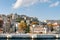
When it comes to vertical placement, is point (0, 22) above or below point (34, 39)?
above

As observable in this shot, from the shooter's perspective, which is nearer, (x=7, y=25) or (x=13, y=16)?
(x=7, y=25)

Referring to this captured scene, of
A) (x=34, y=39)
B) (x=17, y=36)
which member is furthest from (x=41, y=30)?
(x=34, y=39)

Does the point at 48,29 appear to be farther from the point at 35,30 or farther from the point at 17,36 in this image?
the point at 17,36

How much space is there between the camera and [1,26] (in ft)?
195

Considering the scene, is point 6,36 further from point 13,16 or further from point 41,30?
point 13,16

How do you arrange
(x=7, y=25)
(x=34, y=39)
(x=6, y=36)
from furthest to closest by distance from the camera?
(x=7, y=25) < (x=6, y=36) < (x=34, y=39)

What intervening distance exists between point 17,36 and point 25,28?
1773cm

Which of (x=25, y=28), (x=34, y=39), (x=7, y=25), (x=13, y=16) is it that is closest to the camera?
(x=34, y=39)

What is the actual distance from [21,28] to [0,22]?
5.72 meters

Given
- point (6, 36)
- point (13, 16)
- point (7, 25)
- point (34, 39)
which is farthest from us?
point (13, 16)

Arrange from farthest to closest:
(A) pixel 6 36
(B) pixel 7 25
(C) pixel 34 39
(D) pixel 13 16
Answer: (D) pixel 13 16
(B) pixel 7 25
(A) pixel 6 36
(C) pixel 34 39

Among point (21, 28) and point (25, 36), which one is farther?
point (21, 28)

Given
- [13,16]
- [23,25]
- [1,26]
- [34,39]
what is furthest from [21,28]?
[13,16]

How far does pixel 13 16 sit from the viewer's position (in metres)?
91.7
